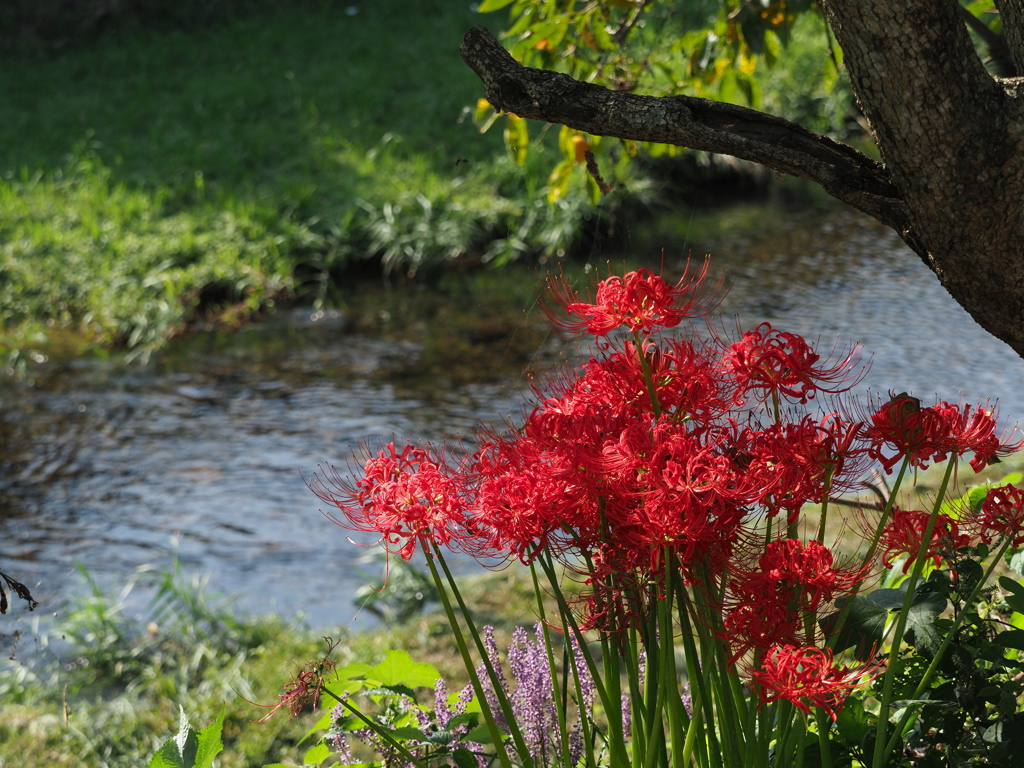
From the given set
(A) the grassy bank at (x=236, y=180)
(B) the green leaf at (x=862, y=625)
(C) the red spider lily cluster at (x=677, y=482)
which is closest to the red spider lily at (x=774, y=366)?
(C) the red spider lily cluster at (x=677, y=482)

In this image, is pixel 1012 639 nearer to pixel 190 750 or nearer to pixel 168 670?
pixel 190 750

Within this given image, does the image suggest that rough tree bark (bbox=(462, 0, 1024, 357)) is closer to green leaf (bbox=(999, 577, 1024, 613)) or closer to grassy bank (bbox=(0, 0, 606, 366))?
green leaf (bbox=(999, 577, 1024, 613))

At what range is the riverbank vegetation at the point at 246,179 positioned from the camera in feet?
24.2

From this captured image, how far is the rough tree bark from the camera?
4.64ft

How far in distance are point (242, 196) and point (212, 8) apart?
23.9ft

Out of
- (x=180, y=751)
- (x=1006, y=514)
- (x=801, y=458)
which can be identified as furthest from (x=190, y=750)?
(x=1006, y=514)

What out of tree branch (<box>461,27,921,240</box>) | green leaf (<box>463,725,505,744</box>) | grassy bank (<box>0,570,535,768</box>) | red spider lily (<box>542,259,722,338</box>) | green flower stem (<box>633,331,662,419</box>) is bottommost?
grassy bank (<box>0,570,535,768</box>)

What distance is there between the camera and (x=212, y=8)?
47.8 feet

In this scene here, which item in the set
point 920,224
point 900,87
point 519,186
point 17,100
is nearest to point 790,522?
point 920,224

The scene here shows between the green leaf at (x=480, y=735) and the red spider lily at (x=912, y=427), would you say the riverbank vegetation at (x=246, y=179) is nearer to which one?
the green leaf at (x=480, y=735)

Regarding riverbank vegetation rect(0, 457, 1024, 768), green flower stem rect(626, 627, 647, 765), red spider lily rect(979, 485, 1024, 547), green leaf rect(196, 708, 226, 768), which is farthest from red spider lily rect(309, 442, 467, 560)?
riverbank vegetation rect(0, 457, 1024, 768)

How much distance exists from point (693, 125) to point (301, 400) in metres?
4.69

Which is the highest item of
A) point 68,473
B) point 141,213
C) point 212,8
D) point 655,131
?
point 212,8

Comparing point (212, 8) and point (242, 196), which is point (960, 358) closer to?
point (242, 196)
